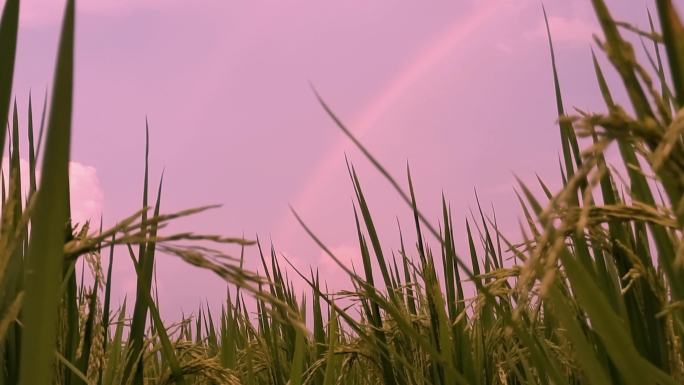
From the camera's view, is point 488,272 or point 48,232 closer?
point 48,232

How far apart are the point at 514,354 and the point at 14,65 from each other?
7.24 ft

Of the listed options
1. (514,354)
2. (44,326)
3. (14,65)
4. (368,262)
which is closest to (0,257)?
(44,326)

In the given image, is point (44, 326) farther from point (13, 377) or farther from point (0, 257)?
point (13, 377)

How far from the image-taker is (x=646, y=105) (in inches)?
30.3

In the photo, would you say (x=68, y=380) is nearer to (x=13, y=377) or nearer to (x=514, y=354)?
(x=13, y=377)

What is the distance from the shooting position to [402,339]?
92.2 inches

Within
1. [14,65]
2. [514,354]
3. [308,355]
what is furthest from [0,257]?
[308,355]

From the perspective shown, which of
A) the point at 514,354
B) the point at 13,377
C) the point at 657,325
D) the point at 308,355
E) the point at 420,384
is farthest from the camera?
the point at 308,355

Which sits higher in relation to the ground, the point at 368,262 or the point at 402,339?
the point at 368,262

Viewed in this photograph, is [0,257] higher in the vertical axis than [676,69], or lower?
lower

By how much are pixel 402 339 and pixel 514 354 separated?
55cm

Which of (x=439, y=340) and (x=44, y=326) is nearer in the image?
(x=44, y=326)

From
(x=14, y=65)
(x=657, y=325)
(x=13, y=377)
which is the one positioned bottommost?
(x=657, y=325)

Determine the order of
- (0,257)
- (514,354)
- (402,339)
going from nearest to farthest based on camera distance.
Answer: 1. (0,257)
2. (402,339)
3. (514,354)
